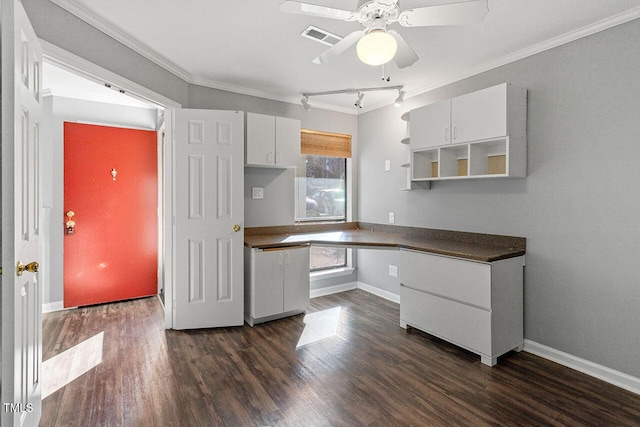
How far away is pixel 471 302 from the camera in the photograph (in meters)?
2.57

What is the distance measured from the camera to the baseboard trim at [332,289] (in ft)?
13.7

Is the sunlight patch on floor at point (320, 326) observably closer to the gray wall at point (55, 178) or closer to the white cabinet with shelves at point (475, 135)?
the white cabinet with shelves at point (475, 135)

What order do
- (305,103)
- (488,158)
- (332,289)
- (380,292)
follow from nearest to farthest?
(488,158)
(305,103)
(380,292)
(332,289)

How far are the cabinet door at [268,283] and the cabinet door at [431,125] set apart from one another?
1792 mm

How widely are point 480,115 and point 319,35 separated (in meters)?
1.46

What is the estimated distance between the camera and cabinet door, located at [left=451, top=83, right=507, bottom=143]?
2572 millimetres

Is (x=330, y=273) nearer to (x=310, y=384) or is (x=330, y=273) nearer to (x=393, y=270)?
(x=393, y=270)

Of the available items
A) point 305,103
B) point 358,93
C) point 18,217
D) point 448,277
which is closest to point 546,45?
point 358,93

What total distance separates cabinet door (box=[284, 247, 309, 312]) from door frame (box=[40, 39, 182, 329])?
1100 mm

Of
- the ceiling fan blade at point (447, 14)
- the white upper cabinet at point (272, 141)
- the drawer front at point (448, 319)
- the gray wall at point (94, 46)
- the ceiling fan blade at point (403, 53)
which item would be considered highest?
the gray wall at point (94, 46)

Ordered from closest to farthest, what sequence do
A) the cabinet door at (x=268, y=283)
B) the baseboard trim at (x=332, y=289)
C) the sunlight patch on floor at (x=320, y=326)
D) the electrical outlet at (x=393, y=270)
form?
the sunlight patch on floor at (x=320, y=326), the cabinet door at (x=268, y=283), the electrical outlet at (x=393, y=270), the baseboard trim at (x=332, y=289)

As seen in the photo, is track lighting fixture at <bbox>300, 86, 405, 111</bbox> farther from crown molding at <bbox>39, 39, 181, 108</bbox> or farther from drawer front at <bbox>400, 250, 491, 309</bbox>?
drawer front at <bbox>400, 250, 491, 309</bbox>

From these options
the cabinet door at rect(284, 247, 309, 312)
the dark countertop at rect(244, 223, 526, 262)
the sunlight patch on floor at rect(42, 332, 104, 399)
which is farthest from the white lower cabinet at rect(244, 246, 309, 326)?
the sunlight patch on floor at rect(42, 332, 104, 399)

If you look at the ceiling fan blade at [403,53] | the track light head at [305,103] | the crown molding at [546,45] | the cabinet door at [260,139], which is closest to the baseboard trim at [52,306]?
the cabinet door at [260,139]
